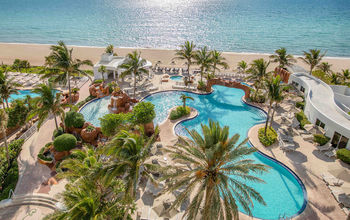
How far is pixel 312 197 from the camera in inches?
642

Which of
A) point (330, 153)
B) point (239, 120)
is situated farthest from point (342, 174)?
point (239, 120)

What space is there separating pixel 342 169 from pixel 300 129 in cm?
671

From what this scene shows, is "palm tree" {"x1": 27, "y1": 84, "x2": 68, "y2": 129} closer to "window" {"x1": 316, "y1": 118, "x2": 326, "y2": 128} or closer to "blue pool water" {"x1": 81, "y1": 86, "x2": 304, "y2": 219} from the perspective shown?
"blue pool water" {"x1": 81, "y1": 86, "x2": 304, "y2": 219}

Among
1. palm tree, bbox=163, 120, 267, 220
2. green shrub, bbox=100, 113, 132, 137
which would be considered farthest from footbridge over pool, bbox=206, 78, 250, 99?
palm tree, bbox=163, 120, 267, 220

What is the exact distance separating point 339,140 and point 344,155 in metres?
1.95

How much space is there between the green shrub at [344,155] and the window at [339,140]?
86 cm

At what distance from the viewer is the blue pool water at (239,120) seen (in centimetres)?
1614

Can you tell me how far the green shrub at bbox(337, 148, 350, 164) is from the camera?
1905cm

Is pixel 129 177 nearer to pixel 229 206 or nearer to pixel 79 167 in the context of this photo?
pixel 79 167

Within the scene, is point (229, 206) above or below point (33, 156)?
above

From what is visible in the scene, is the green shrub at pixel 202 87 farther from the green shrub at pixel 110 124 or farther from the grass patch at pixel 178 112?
the green shrub at pixel 110 124

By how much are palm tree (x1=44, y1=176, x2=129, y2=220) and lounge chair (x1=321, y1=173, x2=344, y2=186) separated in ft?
48.6

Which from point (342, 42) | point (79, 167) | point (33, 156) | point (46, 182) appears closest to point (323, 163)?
point (79, 167)

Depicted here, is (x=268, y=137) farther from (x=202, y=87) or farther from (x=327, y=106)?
(x=202, y=87)
